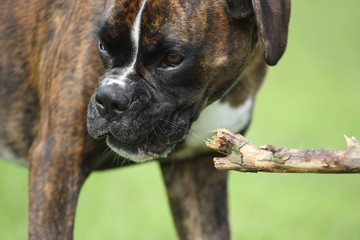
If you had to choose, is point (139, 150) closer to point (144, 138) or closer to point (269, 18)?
point (144, 138)

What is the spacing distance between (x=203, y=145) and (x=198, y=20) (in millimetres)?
697

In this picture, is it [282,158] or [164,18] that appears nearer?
[282,158]

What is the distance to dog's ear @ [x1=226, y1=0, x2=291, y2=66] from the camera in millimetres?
2738

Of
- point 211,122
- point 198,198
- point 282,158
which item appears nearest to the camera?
point 282,158

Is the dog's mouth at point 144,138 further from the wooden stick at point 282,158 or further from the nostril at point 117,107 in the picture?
the wooden stick at point 282,158

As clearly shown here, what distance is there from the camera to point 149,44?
2.68 m

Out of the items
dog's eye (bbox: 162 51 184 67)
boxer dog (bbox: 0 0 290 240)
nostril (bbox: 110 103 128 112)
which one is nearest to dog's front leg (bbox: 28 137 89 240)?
boxer dog (bbox: 0 0 290 240)

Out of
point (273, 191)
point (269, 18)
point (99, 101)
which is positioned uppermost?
point (269, 18)

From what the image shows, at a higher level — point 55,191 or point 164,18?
point 164,18

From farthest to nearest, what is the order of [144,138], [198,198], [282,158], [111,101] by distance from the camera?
[198,198] < [144,138] < [111,101] < [282,158]

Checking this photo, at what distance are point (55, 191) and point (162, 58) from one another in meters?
0.69

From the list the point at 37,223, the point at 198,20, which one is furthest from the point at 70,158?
the point at 198,20

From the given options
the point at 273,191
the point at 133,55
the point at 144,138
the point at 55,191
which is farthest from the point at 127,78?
the point at 273,191

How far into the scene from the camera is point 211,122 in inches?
126
